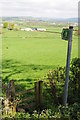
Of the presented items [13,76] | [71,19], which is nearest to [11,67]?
[13,76]

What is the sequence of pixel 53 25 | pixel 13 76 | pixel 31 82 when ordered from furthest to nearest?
pixel 13 76, pixel 31 82, pixel 53 25

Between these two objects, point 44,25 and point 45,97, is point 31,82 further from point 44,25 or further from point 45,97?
point 44,25

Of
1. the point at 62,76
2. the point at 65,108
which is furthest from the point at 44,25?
the point at 65,108

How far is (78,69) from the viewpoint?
151 inches

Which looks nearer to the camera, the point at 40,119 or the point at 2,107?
the point at 40,119

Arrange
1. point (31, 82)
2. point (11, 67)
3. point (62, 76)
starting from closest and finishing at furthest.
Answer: point (62, 76) < point (31, 82) < point (11, 67)

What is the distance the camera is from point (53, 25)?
3.69 m

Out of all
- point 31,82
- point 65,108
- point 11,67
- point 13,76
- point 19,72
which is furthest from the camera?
point 11,67

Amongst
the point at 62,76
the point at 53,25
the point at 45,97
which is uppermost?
the point at 53,25

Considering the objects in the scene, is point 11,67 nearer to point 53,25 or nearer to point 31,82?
point 31,82

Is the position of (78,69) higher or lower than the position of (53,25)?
lower

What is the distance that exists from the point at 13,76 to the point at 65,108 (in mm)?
3135

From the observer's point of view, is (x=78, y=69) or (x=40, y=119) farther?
(x=78, y=69)

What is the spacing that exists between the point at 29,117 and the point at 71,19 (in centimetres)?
181
